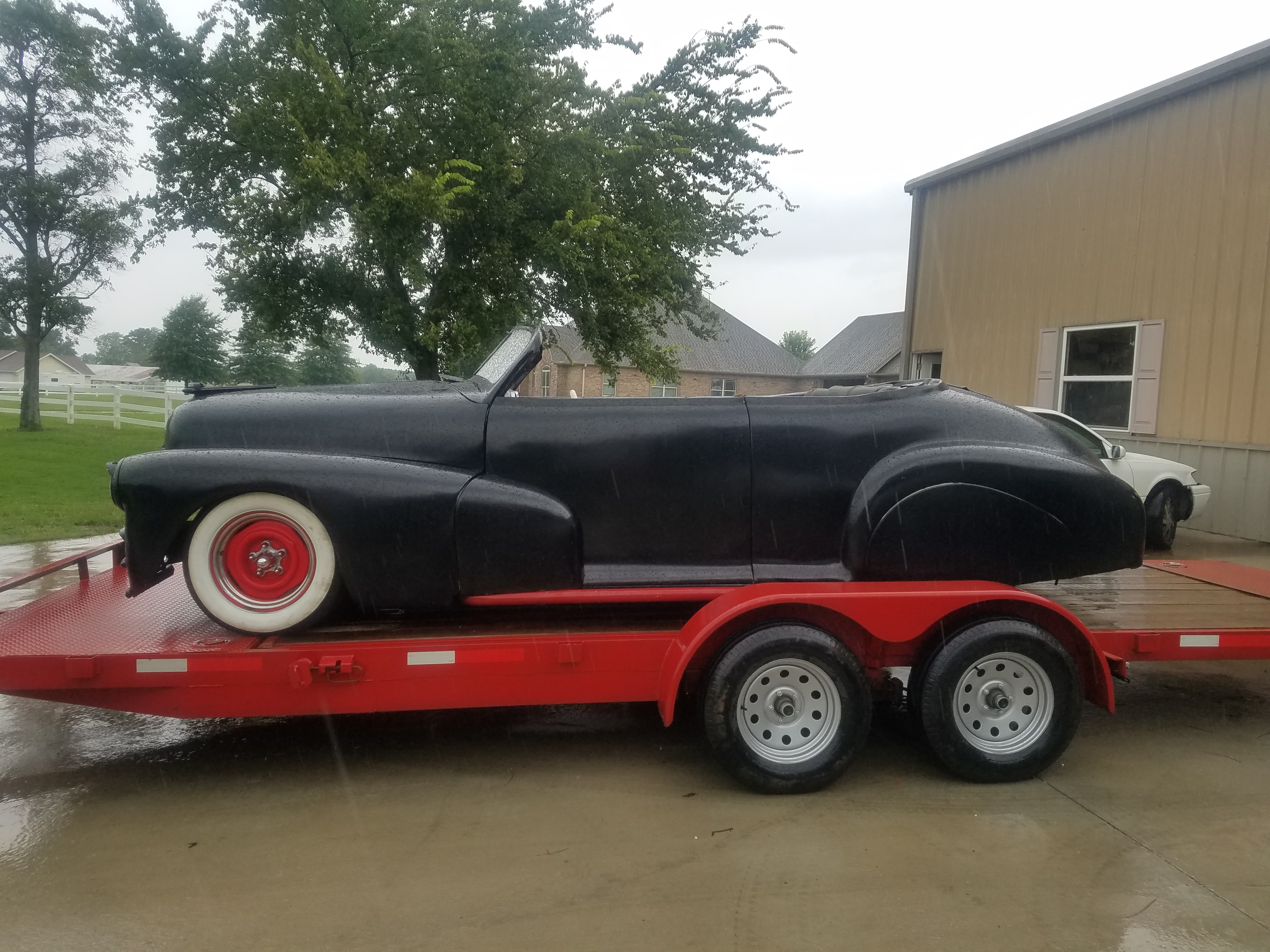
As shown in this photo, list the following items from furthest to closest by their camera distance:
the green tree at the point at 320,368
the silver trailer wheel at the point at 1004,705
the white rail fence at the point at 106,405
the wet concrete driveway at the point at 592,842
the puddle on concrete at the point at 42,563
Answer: the green tree at the point at 320,368 < the white rail fence at the point at 106,405 < the puddle on concrete at the point at 42,563 < the silver trailer wheel at the point at 1004,705 < the wet concrete driveway at the point at 592,842

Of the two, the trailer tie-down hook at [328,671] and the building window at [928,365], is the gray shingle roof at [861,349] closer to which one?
the building window at [928,365]

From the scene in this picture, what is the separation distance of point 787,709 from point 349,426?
2.28 meters

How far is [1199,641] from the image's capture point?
404 centimetres

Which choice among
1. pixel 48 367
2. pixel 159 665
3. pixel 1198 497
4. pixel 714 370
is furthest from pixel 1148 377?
pixel 48 367

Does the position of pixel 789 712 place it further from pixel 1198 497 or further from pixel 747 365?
pixel 747 365

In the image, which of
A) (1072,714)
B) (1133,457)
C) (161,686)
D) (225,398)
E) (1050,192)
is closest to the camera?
(161,686)

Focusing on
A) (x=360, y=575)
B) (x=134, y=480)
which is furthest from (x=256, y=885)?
(x=134, y=480)

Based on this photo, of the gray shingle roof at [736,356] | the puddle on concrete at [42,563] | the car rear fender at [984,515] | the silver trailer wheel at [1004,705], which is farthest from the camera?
the gray shingle roof at [736,356]

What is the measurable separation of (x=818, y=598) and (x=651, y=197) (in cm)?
1134

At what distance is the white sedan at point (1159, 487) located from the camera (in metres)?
9.28

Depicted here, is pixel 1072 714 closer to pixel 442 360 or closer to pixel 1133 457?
pixel 1133 457

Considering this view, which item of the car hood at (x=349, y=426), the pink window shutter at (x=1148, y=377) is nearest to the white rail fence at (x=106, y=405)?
the car hood at (x=349, y=426)

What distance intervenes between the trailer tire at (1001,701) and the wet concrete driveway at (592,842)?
0.14 m

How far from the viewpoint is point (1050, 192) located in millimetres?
12328
